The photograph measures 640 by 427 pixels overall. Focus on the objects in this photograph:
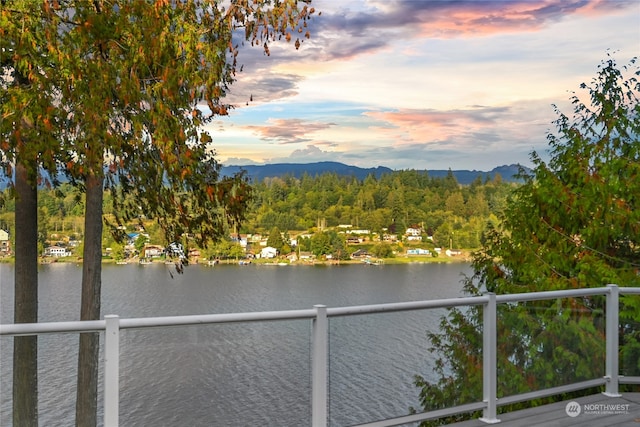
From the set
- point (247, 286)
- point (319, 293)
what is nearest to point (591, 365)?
point (319, 293)

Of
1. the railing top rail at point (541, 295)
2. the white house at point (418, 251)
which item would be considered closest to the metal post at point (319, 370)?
the railing top rail at point (541, 295)

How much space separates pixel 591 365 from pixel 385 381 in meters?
2.21

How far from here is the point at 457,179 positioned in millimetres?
70375

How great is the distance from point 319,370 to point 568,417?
2147mm

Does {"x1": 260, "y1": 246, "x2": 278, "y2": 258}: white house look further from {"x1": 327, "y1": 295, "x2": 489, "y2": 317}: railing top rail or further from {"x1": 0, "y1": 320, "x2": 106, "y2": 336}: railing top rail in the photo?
{"x1": 0, "y1": 320, "x2": 106, "y2": 336}: railing top rail

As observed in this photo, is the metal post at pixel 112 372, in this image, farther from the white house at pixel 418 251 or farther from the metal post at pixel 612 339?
the white house at pixel 418 251

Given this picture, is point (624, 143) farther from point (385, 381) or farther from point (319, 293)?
point (319, 293)

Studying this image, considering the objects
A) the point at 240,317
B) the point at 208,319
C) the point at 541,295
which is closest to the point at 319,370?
the point at 240,317

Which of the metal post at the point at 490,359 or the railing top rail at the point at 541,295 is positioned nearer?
the metal post at the point at 490,359

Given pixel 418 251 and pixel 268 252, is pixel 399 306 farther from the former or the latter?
pixel 418 251

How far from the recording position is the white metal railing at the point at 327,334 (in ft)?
12.7

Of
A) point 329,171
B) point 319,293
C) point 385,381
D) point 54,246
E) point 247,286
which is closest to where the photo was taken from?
point 385,381

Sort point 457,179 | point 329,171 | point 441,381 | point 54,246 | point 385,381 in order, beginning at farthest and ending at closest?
point 329,171 < point 457,179 < point 54,246 < point 441,381 < point 385,381

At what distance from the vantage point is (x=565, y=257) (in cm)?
1248
